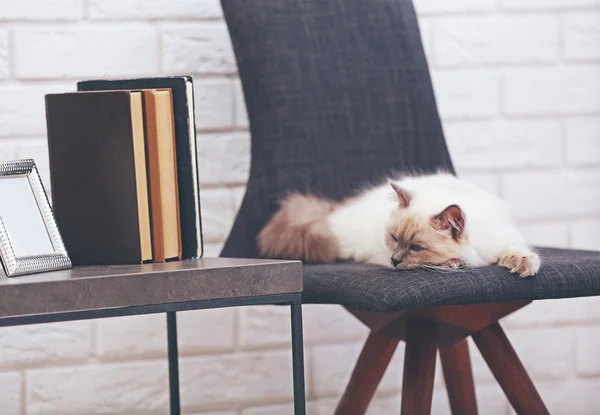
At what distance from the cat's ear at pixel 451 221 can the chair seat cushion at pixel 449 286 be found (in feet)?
0.29

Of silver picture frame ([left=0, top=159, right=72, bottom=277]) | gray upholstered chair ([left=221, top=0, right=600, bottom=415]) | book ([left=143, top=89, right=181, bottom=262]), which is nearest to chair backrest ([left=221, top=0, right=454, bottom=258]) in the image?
gray upholstered chair ([left=221, top=0, right=600, bottom=415])

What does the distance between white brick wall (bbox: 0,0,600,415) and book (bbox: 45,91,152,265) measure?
24.2 inches

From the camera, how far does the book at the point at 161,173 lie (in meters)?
1.05

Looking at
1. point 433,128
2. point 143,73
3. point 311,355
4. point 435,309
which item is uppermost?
point 143,73

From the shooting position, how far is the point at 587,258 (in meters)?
1.14

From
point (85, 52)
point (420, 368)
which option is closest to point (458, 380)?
point (420, 368)

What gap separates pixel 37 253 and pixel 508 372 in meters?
0.67

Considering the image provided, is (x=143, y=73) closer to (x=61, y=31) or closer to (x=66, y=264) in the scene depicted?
(x=61, y=31)

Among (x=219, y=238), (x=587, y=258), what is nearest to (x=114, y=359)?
(x=219, y=238)

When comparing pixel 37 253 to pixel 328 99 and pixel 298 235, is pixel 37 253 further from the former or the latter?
pixel 328 99

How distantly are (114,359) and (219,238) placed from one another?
32cm

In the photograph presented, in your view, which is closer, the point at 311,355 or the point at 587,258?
the point at 587,258

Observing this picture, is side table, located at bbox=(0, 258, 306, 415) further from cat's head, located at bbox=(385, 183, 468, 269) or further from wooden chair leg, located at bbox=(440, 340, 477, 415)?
wooden chair leg, located at bbox=(440, 340, 477, 415)

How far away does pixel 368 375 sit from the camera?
1.32m
